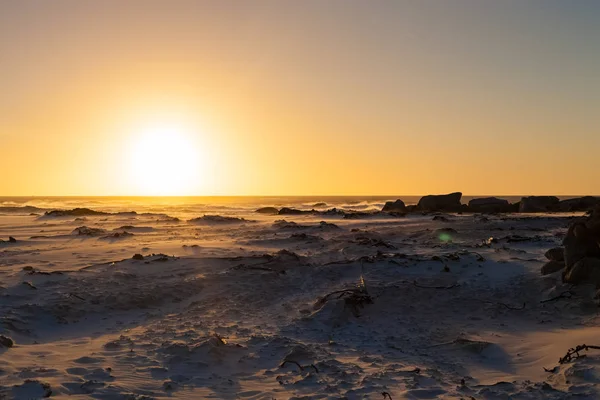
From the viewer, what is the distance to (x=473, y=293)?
10.3m

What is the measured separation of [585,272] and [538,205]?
42.3m

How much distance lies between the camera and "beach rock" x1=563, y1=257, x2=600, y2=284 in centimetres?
962

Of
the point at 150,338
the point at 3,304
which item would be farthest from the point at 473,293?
the point at 3,304

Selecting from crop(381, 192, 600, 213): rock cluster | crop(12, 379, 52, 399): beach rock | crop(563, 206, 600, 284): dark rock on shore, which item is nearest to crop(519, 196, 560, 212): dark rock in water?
crop(381, 192, 600, 213): rock cluster

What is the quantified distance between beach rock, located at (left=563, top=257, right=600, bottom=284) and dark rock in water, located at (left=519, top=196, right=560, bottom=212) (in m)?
40.5

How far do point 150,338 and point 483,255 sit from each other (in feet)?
31.4

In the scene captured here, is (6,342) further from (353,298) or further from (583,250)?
(583,250)

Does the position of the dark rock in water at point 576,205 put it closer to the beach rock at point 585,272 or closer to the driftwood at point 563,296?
the beach rock at point 585,272

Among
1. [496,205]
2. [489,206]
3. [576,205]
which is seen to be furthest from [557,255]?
[576,205]

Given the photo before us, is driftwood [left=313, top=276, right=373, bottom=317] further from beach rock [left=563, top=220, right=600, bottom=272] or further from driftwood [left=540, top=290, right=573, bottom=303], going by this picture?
beach rock [left=563, top=220, right=600, bottom=272]

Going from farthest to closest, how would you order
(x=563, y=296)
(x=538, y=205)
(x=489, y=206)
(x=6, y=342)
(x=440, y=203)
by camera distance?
1. (x=440, y=203)
2. (x=489, y=206)
3. (x=538, y=205)
4. (x=563, y=296)
5. (x=6, y=342)

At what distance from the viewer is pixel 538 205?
4794cm

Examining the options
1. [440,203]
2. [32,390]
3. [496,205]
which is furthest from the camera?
[440,203]

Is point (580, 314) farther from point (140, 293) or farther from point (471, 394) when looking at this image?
point (140, 293)
